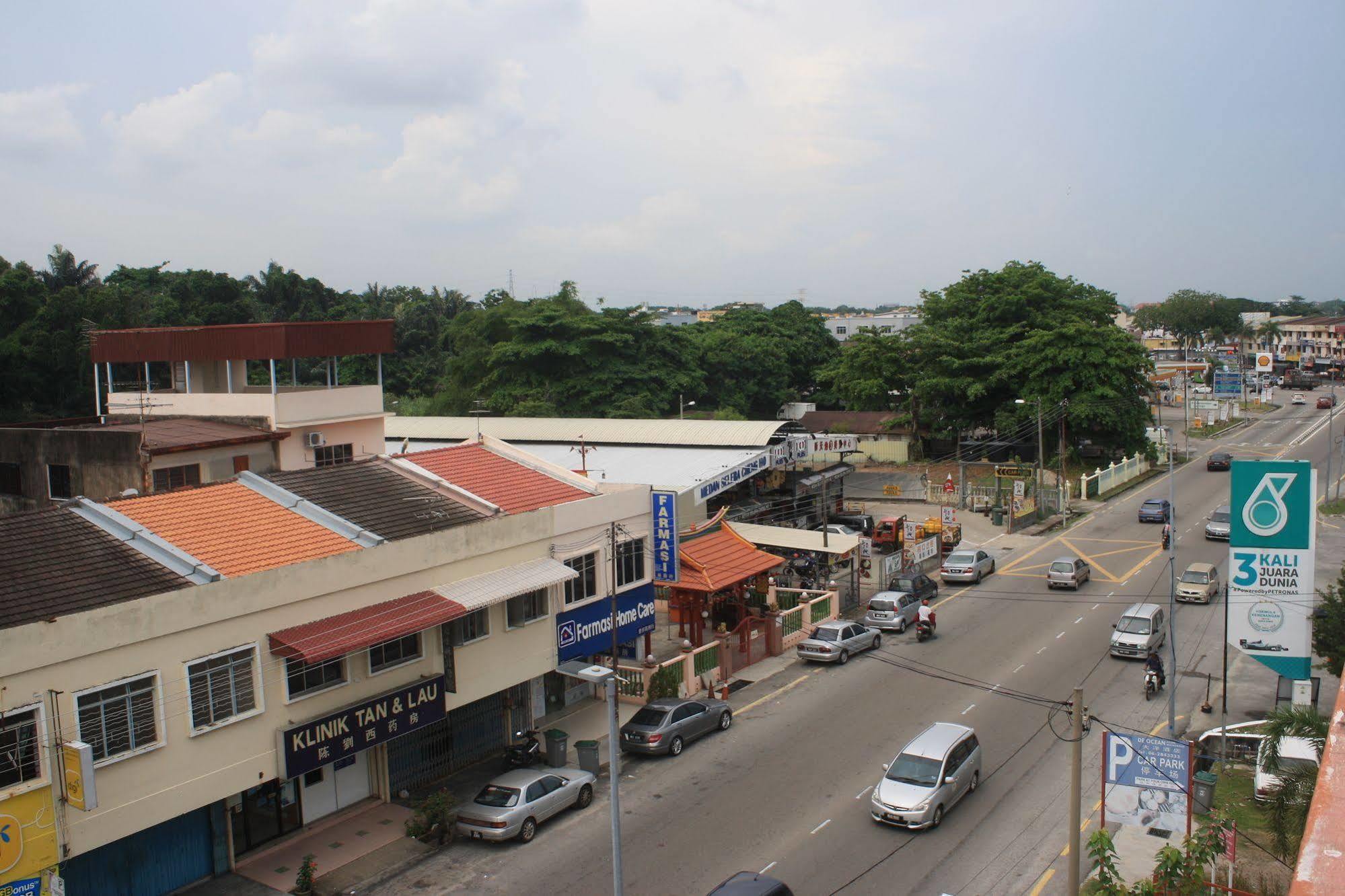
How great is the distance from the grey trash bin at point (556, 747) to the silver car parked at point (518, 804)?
2.06 meters

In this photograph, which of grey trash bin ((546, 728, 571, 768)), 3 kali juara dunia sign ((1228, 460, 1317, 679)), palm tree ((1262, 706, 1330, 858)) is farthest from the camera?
grey trash bin ((546, 728, 571, 768))

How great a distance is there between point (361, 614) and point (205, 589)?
3.32 metres

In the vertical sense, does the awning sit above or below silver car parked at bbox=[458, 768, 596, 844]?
above

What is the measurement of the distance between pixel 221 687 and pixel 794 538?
76.4 ft

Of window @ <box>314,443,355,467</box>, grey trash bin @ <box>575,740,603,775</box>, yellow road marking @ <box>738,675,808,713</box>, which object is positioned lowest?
yellow road marking @ <box>738,675,808,713</box>

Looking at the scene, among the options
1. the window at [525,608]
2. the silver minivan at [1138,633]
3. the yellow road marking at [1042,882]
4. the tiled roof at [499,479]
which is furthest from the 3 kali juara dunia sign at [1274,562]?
the tiled roof at [499,479]

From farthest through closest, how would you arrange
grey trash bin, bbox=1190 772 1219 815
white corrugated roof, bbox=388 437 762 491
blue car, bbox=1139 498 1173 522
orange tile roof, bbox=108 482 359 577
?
1. blue car, bbox=1139 498 1173 522
2. white corrugated roof, bbox=388 437 762 491
3. orange tile roof, bbox=108 482 359 577
4. grey trash bin, bbox=1190 772 1219 815

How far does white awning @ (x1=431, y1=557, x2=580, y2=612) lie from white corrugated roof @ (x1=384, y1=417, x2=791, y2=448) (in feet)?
77.7

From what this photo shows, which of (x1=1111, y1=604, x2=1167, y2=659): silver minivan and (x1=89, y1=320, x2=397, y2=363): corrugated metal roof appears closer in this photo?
(x1=1111, y1=604, x2=1167, y2=659): silver minivan

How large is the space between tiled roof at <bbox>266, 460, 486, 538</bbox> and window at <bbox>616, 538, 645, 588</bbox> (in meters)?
3.95

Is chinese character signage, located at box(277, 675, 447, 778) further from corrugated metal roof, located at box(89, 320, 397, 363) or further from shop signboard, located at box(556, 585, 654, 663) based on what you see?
corrugated metal roof, located at box(89, 320, 397, 363)

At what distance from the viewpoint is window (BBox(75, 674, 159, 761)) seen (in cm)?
1599

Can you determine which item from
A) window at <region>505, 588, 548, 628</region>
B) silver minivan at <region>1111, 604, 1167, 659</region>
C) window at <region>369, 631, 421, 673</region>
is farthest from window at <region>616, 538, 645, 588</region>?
silver minivan at <region>1111, 604, 1167, 659</region>

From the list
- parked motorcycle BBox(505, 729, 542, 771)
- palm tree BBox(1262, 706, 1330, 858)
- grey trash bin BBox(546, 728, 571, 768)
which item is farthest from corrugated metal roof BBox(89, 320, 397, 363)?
palm tree BBox(1262, 706, 1330, 858)
